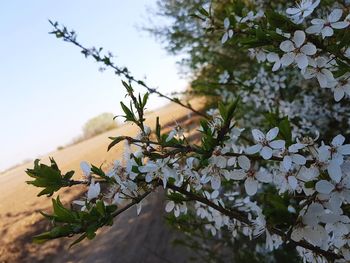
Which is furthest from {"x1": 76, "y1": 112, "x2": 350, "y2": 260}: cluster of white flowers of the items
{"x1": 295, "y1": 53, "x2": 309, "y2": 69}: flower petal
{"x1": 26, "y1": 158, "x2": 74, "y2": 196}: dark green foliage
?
{"x1": 295, "y1": 53, "x2": 309, "y2": 69}: flower petal

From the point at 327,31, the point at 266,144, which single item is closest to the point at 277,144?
the point at 266,144

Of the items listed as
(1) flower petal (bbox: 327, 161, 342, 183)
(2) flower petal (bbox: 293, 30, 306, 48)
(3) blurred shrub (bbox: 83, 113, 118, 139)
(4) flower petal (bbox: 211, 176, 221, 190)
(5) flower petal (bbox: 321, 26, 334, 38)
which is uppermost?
(2) flower petal (bbox: 293, 30, 306, 48)

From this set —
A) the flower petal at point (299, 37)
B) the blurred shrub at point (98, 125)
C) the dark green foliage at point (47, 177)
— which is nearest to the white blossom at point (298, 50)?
the flower petal at point (299, 37)

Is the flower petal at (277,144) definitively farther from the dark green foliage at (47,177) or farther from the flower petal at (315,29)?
the dark green foliage at (47,177)

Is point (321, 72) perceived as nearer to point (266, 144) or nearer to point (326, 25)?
point (326, 25)

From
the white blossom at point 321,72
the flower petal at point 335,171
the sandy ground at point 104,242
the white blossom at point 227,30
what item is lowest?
the sandy ground at point 104,242

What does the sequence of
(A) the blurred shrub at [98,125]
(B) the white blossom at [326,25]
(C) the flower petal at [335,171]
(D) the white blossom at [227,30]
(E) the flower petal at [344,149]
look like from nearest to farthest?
1. (C) the flower petal at [335,171]
2. (E) the flower petal at [344,149]
3. (B) the white blossom at [326,25]
4. (D) the white blossom at [227,30]
5. (A) the blurred shrub at [98,125]

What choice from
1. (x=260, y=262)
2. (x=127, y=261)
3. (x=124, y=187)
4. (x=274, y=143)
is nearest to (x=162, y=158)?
(x=124, y=187)

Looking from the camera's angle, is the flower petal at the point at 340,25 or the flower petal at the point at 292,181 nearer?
the flower petal at the point at 292,181

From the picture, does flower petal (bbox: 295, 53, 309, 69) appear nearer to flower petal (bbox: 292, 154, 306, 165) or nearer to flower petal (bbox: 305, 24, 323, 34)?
flower petal (bbox: 305, 24, 323, 34)

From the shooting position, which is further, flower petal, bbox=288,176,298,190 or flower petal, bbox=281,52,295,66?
flower petal, bbox=281,52,295,66

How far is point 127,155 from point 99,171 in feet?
0.37

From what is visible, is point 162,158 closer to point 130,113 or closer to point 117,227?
point 130,113

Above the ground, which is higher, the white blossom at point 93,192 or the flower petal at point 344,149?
the white blossom at point 93,192
